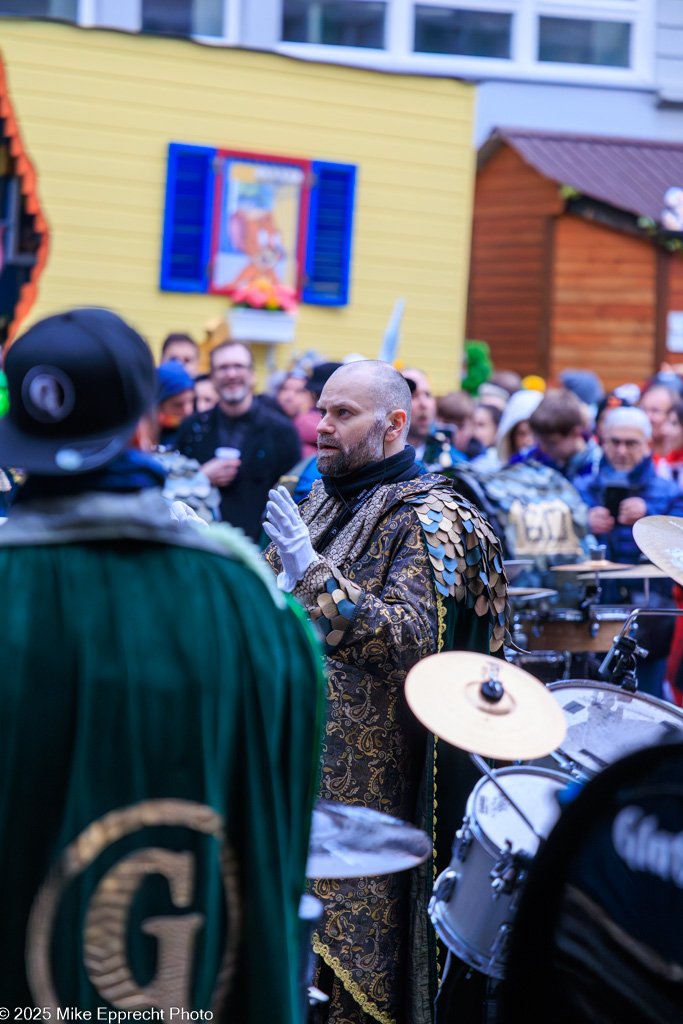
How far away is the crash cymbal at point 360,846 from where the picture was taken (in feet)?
6.04

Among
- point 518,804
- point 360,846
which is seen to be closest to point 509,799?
point 518,804

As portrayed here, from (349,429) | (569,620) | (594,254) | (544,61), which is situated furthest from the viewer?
(544,61)

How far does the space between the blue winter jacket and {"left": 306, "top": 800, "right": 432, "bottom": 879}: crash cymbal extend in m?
4.01

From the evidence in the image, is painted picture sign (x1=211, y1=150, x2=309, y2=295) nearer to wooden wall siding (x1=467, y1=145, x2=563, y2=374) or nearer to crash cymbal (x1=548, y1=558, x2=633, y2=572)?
wooden wall siding (x1=467, y1=145, x2=563, y2=374)

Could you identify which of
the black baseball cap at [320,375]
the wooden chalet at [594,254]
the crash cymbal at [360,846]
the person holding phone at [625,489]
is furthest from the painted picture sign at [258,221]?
the crash cymbal at [360,846]

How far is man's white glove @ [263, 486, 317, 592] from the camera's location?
9.50 ft

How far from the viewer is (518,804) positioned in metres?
2.91

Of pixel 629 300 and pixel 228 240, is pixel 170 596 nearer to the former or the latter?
pixel 228 240

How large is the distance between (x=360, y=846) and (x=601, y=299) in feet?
43.3

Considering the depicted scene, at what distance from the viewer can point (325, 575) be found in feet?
9.73

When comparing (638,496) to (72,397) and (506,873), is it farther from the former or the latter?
(72,397)

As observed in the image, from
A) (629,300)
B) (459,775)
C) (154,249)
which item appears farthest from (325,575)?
(629,300)

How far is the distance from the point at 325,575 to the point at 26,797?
138cm

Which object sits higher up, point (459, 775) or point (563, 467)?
point (563, 467)
